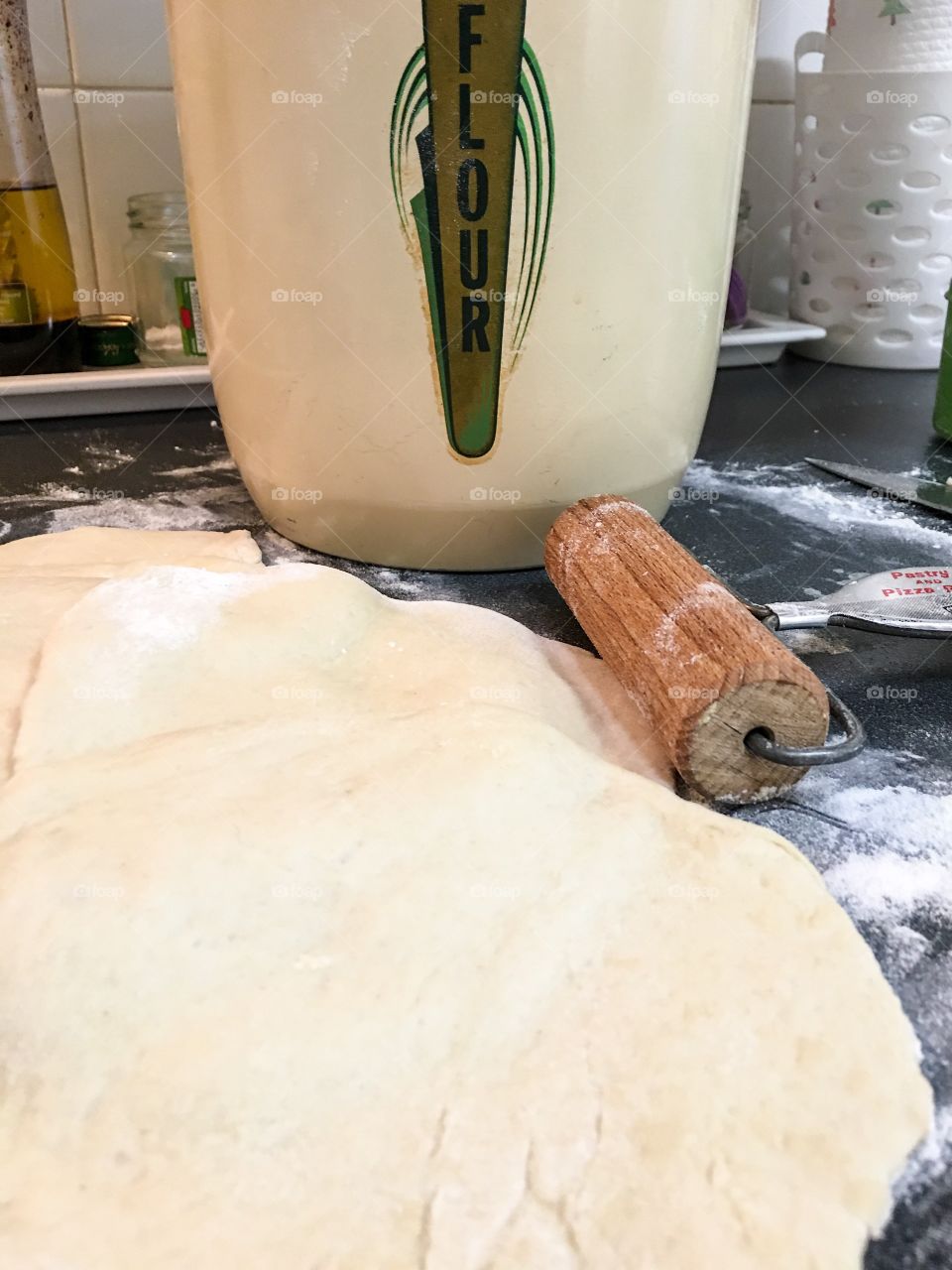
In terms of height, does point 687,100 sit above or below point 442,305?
above

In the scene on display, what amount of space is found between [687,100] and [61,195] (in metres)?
0.93

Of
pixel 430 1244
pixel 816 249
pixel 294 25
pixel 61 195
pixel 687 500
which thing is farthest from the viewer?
pixel 816 249

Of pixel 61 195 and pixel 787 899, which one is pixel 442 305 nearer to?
pixel 787 899

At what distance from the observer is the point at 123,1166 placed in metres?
0.34

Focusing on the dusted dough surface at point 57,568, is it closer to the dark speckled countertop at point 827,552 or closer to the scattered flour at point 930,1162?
the dark speckled countertop at point 827,552

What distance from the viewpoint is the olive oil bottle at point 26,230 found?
1111 millimetres

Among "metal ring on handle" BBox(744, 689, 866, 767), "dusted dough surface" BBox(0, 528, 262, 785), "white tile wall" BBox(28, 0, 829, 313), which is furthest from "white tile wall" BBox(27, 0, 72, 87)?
"metal ring on handle" BBox(744, 689, 866, 767)

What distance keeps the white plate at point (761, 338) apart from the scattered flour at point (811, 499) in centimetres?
38

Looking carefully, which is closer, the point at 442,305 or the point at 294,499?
the point at 442,305

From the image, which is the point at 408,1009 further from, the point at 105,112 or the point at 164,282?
the point at 105,112

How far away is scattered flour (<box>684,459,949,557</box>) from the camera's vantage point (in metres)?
0.89

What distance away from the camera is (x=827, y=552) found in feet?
2.76

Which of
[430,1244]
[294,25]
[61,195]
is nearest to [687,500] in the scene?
[294,25]

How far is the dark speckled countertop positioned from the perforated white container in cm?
7
